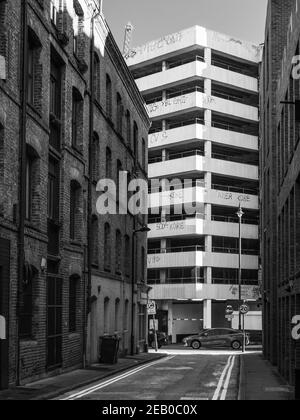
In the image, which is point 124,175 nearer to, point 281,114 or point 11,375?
point 281,114

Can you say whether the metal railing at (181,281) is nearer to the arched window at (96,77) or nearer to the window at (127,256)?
the window at (127,256)

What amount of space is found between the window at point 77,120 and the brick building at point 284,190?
274 inches

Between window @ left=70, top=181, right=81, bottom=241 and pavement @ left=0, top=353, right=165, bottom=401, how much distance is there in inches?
182

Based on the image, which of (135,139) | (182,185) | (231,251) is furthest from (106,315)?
(231,251)

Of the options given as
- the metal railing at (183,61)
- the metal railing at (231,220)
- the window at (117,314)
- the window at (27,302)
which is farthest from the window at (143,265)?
the metal railing at (183,61)

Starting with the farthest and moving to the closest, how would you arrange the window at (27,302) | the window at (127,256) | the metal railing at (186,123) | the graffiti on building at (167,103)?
the metal railing at (186,123)
the graffiti on building at (167,103)
the window at (127,256)
the window at (27,302)

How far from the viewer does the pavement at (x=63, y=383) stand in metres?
16.6

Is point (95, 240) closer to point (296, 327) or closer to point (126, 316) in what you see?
point (126, 316)

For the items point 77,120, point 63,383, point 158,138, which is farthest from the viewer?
point 158,138

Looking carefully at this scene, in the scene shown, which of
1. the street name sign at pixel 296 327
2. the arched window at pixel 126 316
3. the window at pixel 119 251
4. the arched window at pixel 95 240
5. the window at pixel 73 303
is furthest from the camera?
the arched window at pixel 126 316

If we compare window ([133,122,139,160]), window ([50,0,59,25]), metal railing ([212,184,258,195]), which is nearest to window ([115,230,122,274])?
window ([133,122,139,160])

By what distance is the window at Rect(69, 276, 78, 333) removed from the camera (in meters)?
25.2

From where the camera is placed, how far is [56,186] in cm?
2320

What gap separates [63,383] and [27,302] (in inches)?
92.2
